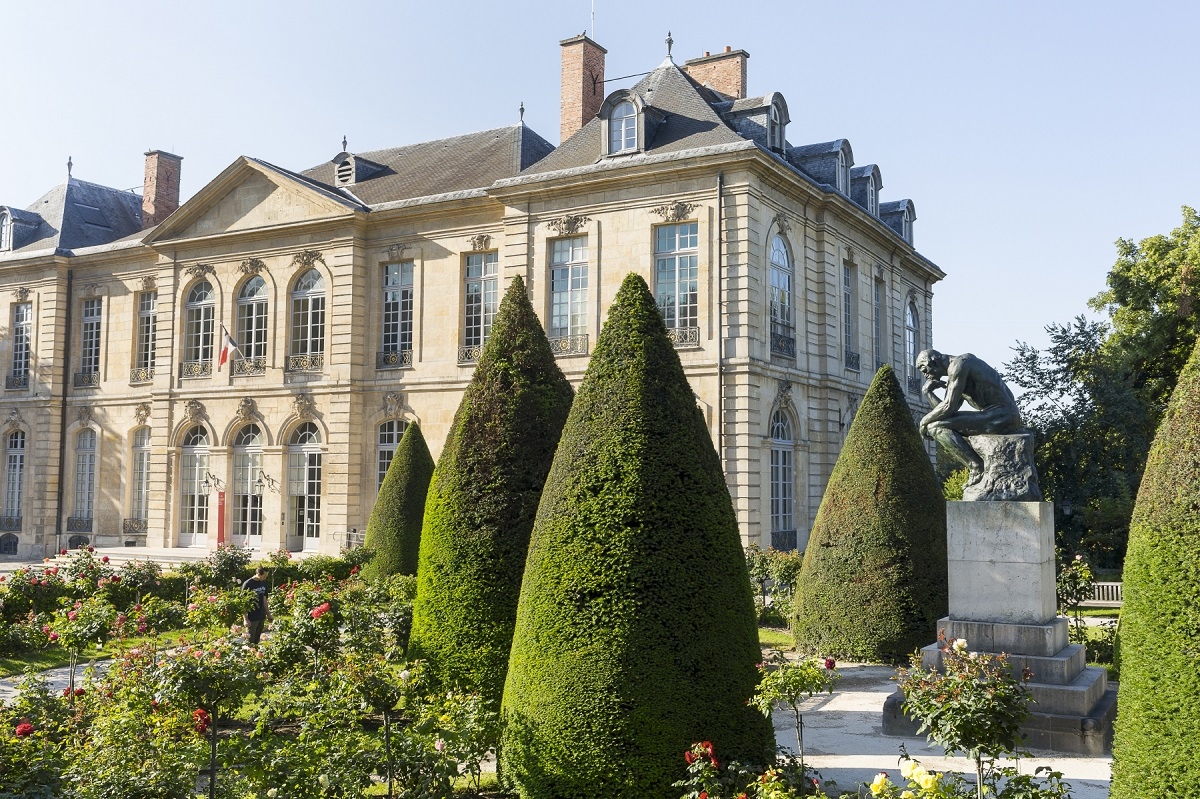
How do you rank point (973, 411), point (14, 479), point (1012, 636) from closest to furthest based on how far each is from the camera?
point (1012, 636)
point (973, 411)
point (14, 479)

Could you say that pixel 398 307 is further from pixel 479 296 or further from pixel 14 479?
pixel 14 479

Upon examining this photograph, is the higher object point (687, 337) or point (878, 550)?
point (687, 337)

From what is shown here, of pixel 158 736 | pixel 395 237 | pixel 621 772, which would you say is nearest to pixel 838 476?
pixel 621 772

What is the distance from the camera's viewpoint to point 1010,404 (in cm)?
972

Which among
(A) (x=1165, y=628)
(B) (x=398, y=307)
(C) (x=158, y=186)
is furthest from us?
(C) (x=158, y=186)

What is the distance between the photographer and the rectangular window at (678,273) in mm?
21141

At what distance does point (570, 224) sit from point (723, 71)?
20.3ft

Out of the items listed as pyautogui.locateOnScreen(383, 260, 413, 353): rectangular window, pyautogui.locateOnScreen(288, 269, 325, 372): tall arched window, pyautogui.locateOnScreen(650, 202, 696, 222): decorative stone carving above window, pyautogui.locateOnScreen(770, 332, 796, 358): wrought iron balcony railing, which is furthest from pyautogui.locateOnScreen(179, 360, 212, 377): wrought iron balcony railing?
pyautogui.locateOnScreen(770, 332, 796, 358): wrought iron balcony railing

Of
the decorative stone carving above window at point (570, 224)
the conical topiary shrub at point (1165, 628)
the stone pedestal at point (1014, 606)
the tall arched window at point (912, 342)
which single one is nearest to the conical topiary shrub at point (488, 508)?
the stone pedestal at point (1014, 606)

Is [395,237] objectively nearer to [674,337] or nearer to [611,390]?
[674,337]

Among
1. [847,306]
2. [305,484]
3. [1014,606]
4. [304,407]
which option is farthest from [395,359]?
[1014,606]

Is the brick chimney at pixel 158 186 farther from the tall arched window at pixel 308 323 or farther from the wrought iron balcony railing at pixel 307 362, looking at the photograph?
the wrought iron balcony railing at pixel 307 362

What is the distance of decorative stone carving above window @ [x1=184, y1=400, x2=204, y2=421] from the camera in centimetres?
2718

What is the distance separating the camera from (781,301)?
2245 centimetres
